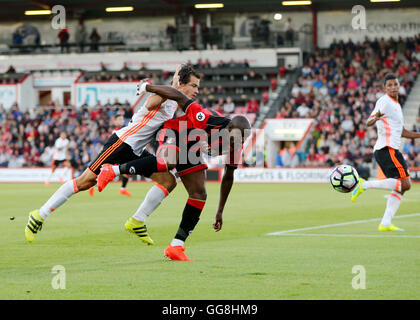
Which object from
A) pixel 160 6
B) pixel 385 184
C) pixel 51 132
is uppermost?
pixel 160 6

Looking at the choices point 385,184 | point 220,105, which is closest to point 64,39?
point 220,105

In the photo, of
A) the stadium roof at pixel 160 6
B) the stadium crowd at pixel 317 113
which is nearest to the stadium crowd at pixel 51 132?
the stadium crowd at pixel 317 113

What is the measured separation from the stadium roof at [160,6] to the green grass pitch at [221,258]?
31751 millimetres

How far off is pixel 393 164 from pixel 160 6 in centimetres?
3919

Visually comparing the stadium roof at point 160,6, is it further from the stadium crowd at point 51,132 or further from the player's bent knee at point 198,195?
the player's bent knee at point 198,195

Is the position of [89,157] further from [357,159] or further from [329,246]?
[329,246]

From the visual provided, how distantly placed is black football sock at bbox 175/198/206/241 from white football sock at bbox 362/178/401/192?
427cm

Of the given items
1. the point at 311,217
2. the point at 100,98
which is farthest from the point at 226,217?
the point at 100,98

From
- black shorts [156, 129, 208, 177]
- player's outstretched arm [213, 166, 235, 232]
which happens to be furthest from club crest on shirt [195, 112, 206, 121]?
player's outstretched arm [213, 166, 235, 232]

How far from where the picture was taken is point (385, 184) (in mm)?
12289

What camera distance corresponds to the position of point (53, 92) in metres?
49.2

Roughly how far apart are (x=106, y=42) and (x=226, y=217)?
120 ft

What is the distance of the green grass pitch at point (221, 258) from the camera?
6.51m

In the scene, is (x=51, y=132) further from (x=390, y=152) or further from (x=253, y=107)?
(x=390, y=152)
